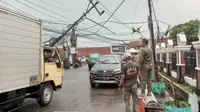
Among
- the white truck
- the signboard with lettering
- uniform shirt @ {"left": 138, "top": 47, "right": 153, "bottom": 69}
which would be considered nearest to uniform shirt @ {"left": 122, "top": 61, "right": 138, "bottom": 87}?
uniform shirt @ {"left": 138, "top": 47, "right": 153, "bottom": 69}

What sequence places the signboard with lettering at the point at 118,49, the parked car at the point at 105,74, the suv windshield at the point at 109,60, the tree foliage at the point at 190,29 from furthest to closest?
1. the signboard with lettering at the point at 118,49
2. the tree foliage at the point at 190,29
3. the suv windshield at the point at 109,60
4. the parked car at the point at 105,74

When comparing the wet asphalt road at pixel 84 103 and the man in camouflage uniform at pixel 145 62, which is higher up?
the man in camouflage uniform at pixel 145 62

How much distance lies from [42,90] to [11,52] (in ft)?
7.25

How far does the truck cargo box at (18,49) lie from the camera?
478cm

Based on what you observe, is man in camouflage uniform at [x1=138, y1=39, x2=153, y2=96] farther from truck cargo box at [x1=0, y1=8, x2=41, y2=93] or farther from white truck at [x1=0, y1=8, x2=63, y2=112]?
truck cargo box at [x1=0, y1=8, x2=41, y2=93]

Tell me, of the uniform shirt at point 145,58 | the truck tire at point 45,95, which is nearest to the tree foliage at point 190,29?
the uniform shirt at point 145,58

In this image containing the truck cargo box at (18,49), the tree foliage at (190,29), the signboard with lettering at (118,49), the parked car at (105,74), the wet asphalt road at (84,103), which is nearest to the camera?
the truck cargo box at (18,49)

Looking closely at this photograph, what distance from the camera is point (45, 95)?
23.4 feet

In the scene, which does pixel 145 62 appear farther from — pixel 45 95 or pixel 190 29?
pixel 190 29

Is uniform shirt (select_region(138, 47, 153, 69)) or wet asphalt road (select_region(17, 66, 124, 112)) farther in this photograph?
uniform shirt (select_region(138, 47, 153, 69))

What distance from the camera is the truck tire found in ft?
22.6

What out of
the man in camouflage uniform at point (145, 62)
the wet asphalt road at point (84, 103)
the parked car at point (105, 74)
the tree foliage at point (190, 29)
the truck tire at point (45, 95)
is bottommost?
the wet asphalt road at point (84, 103)

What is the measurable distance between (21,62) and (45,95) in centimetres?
201

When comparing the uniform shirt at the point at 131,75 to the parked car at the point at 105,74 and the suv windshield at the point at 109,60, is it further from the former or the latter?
the suv windshield at the point at 109,60
